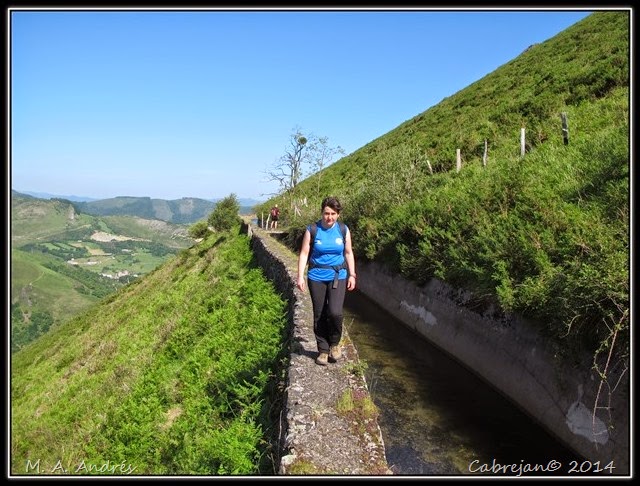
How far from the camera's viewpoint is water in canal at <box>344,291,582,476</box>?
269 inches

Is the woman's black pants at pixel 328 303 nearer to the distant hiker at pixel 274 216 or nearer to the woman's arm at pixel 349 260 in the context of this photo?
the woman's arm at pixel 349 260

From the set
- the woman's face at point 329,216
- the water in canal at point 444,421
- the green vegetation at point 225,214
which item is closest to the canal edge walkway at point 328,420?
the water in canal at point 444,421

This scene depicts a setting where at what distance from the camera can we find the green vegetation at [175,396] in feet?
22.0

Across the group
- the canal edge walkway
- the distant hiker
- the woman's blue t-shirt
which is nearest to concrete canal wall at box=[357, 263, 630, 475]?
the canal edge walkway

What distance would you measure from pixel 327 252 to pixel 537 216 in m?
5.65

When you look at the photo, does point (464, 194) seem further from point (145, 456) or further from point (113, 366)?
point (113, 366)

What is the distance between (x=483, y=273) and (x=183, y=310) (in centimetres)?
1177

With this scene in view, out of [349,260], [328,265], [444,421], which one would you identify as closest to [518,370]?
[444,421]

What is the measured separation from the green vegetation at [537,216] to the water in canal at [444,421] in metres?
1.63

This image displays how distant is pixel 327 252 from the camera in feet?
21.1

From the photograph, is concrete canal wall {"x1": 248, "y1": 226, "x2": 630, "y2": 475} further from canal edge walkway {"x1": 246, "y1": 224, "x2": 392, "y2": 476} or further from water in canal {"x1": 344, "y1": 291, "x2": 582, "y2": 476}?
water in canal {"x1": 344, "y1": 291, "x2": 582, "y2": 476}

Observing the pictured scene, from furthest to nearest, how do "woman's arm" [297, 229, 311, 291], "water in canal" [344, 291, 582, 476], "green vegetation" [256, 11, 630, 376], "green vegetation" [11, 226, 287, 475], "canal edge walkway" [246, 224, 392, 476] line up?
"green vegetation" [256, 11, 630, 376]
"water in canal" [344, 291, 582, 476]
"green vegetation" [11, 226, 287, 475]
"woman's arm" [297, 229, 311, 291]
"canal edge walkway" [246, 224, 392, 476]

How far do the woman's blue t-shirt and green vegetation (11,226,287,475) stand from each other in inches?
73.9

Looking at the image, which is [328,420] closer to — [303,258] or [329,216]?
[303,258]
